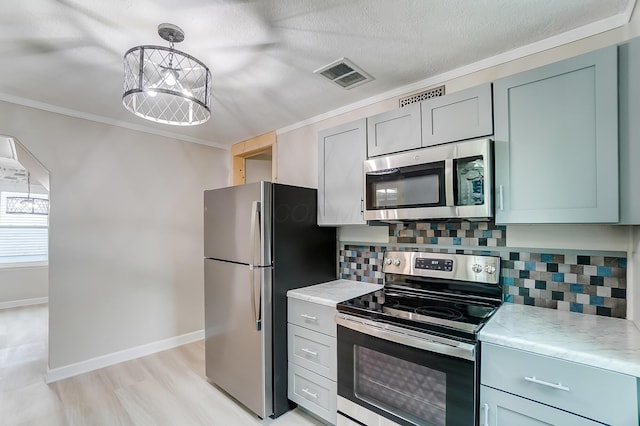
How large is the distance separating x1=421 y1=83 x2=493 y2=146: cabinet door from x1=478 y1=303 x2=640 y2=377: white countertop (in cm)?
100

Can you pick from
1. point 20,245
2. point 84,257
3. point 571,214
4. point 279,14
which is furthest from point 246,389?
point 20,245

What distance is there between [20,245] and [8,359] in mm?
3412

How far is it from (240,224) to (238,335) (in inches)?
33.9

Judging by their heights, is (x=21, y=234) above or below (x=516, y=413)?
→ above

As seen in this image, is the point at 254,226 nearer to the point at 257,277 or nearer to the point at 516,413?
the point at 257,277

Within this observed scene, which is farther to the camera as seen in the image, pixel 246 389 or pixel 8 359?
pixel 8 359

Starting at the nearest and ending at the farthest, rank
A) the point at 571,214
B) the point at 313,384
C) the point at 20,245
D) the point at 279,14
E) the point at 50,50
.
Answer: the point at 571,214 → the point at 279,14 → the point at 50,50 → the point at 313,384 → the point at 20,245

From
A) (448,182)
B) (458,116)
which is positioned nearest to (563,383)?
(448,182)

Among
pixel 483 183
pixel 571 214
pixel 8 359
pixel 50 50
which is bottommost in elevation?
pixel 8 359

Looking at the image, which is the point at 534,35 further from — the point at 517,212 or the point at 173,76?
the point at 173,76

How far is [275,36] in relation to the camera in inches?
65.2

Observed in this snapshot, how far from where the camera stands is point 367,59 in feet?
6.27

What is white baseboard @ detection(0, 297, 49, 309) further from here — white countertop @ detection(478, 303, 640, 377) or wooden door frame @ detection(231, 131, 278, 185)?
white countertop @ detection(478, 303, 640, 377)

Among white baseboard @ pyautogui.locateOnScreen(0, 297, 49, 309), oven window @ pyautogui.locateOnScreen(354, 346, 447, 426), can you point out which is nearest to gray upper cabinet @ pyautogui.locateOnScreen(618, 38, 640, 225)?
oven window @ pyautogui.locateOnScreen(354, 346, 447, 426)
